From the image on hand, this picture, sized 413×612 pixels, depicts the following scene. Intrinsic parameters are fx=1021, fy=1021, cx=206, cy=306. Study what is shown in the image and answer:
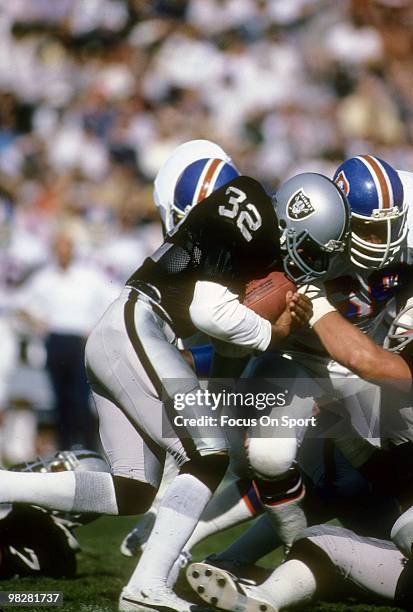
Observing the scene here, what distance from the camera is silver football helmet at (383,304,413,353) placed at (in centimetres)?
311

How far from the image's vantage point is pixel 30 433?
278 inches

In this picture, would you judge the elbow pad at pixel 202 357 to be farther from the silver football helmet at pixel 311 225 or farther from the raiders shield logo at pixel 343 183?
the raiders shield logo at pixel 343 183

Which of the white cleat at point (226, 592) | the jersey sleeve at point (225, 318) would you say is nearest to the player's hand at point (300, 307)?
the jersey sleeve at point (225, 318)

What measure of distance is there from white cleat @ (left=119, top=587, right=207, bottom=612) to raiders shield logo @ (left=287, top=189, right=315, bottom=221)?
117 centimetres

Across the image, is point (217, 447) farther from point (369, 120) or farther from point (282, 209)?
point (369, 120)

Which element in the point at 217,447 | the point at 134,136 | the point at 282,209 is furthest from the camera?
the point at 134,136

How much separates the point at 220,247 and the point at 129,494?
0.80 meters

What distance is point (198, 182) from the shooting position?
385 cm

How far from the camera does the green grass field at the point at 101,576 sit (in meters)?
3.26

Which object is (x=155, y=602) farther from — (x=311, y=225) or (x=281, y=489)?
(x=311, y=225)

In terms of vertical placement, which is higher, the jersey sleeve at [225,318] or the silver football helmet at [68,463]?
the jersey sleeve at [225,318]

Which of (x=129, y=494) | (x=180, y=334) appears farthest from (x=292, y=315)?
(x=129, y=494)

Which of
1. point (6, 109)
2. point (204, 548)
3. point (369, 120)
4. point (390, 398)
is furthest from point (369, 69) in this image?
point (390, 398)

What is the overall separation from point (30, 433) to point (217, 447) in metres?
4.28
